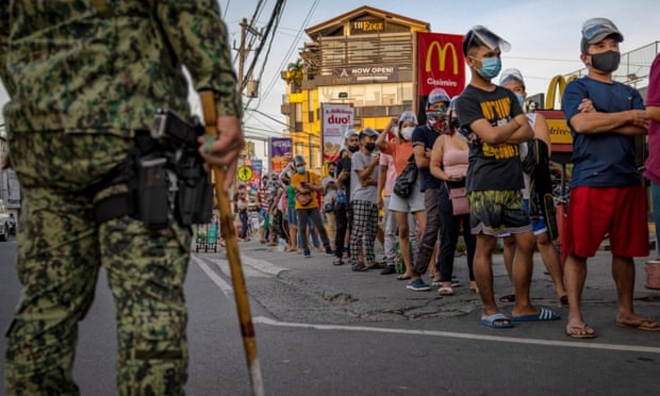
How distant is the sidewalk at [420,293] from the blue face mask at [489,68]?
1.87 metres

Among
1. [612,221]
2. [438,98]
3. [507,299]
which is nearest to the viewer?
[612,221]

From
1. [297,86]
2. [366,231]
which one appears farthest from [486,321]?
[297,86]

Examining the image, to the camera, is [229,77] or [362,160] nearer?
[229,77]

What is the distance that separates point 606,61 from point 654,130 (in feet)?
1.83

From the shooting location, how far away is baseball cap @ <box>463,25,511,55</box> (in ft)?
17.8

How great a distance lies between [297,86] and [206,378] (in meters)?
70.0

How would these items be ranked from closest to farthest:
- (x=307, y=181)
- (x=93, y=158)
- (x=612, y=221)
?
(x=93, y=158) < (x=612, y=221) < (x=307, y=181)

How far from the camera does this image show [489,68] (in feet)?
17.4

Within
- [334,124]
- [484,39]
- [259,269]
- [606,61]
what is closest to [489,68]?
[484,39]

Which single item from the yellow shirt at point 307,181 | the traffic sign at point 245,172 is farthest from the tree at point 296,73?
the yellow shirt at point 307,181

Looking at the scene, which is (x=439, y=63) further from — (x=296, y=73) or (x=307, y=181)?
(x=296, y=73)

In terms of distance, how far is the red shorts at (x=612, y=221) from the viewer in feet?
16.3

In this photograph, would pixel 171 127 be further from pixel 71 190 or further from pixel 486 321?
pixel 486 321

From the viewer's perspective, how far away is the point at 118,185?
7.57ft
